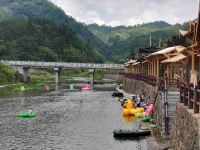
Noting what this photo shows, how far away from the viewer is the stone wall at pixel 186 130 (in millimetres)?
20530

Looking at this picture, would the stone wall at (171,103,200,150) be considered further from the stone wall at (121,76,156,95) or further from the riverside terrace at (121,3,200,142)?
the stone wall at (121,76,156,95)

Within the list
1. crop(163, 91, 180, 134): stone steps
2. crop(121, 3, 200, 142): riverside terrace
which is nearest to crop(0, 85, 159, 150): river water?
crop(163, 91, 180, 134): stone steps

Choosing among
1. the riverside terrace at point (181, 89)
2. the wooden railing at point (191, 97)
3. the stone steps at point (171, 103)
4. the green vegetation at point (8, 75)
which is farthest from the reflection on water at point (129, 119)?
the green vegetation at point (8, 75)

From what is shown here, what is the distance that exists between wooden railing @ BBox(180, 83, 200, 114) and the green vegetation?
12185 centimetres

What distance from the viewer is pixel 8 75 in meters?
150

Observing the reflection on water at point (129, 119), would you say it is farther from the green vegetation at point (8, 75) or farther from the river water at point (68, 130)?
the green vegetation at point (8, 75)

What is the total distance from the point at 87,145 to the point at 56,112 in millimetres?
27787

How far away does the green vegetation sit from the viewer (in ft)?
477

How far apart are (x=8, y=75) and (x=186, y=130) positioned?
132 metres

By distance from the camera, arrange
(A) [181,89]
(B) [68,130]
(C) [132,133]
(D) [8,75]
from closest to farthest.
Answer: (A) [181,89] → (C) [132,133] → (B) [68,130] → (D) [8,75]

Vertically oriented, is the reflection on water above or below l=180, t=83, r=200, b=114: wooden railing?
below

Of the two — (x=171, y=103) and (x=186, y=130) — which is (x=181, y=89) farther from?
(x=171, y=103)

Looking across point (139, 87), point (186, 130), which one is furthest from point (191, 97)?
point (139, 87)

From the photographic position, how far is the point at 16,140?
4188cm
